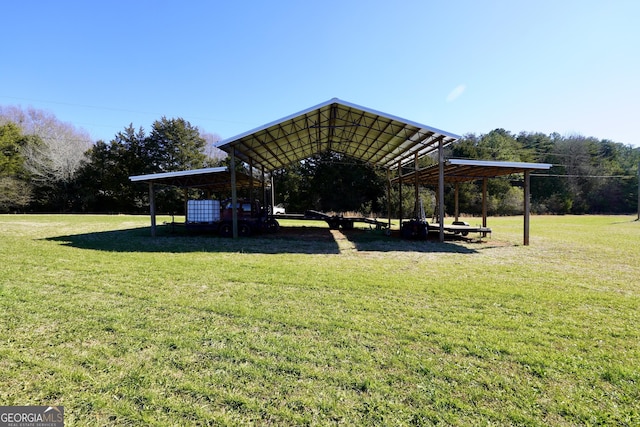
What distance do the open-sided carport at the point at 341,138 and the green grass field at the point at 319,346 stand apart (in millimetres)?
6820

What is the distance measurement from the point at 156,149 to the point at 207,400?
37.3 meters

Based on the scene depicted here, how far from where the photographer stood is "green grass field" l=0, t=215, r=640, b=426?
Answer: 2197 millimetres

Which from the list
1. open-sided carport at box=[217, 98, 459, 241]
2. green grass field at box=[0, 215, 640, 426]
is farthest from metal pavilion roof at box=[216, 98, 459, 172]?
green grass field at box=[0, 215, 640, 426]

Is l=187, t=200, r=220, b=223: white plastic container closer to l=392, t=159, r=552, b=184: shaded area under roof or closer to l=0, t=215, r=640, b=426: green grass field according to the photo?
l=0, t=215, r=640, b=426: green grass field

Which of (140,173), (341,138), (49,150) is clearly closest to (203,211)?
(341,138)

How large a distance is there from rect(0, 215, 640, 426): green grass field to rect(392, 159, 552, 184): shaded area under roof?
16.3ft

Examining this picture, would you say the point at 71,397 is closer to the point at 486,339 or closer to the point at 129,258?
the point at 486,339

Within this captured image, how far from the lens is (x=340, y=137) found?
16.8m

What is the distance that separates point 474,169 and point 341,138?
290 inches

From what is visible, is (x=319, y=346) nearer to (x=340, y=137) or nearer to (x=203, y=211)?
(x=203, y=211)

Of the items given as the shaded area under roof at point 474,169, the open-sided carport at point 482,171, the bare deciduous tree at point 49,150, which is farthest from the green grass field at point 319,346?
the bare deciduous tree at point 49,150

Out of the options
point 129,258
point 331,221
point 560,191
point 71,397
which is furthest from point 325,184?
point 560,191

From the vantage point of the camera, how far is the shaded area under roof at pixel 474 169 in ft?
34.1

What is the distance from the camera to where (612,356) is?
2971 mm
